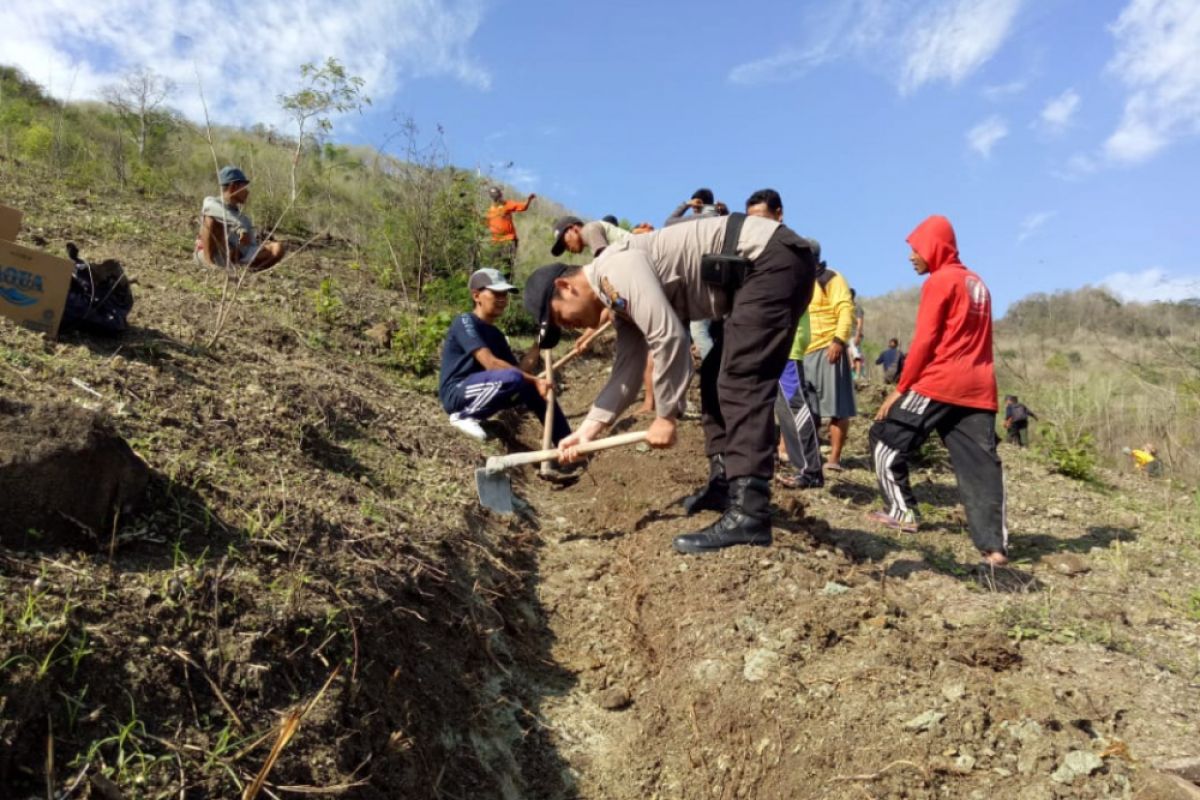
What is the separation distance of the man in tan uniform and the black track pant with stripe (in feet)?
3.34

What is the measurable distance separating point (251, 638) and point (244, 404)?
1.74 m

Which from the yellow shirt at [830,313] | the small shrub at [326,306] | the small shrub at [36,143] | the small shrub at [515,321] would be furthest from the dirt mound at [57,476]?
the small shrub at [36,143]

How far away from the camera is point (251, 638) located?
1.89 metres

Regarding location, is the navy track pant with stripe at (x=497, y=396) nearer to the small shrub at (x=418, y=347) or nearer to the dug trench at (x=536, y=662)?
the small shrub at (x=418, y=347)

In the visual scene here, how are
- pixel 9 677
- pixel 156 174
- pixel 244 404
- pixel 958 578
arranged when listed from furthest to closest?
pixel 156 174 < pixel 958 578 < pixel 244 404 < pixel 9 677

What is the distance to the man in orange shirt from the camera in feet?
30.5

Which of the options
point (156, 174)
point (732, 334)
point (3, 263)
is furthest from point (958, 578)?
point (156, 174)

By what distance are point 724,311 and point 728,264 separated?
0.27 meters

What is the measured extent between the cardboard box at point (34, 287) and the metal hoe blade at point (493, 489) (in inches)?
76.8

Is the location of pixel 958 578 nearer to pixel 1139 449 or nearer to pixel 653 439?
pixel 653 439

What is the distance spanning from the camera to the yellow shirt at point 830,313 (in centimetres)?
532

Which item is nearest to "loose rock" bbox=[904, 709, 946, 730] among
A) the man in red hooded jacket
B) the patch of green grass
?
the patch of green grass

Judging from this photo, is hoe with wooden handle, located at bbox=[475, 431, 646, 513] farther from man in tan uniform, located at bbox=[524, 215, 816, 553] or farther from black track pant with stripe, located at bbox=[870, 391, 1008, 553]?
black track pant with stripe, located at bbox=[870, 391, 1008, 553]

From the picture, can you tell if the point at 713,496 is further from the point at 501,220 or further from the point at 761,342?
the point at 501,220
